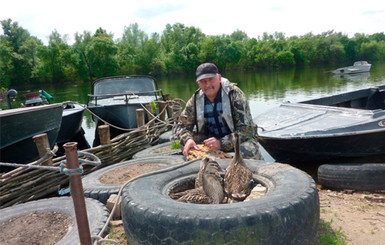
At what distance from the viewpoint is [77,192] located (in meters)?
1.95

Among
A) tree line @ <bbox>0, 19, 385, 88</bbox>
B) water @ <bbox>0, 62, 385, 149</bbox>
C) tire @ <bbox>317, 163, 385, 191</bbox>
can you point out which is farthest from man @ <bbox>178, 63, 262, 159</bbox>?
tree line @ <bbox>0, 19, 385, 88</bbox>

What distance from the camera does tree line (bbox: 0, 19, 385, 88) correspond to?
2274 inches

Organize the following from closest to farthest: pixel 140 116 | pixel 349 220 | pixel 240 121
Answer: pixel 349 220 < pixel 240 121 < pixel 140 116

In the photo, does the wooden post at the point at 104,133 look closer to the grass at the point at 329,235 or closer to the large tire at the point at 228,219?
the large tire at the point at 228,219

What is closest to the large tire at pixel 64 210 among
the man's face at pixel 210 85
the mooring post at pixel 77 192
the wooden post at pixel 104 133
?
the mooring post at pixel 77 192

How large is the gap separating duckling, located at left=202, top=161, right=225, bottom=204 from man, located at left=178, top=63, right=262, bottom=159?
3.07 feet

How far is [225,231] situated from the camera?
222cm

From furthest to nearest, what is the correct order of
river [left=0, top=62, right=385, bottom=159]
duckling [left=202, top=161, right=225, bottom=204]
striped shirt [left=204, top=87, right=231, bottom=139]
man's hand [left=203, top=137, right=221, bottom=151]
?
river [left=0, top=62, right=385, bottom=159], striped shirt [left=204, top=87, right=231, bottom=139], man's hand [left=203, top=137, right=221, bottom=151], duckling [left=202, top=161, right=225, bottom=204]

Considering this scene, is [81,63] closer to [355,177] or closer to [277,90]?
[277,90]

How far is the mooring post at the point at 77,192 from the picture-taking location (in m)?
1.88

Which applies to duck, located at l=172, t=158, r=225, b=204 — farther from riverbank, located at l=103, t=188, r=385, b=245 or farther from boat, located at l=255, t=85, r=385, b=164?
boat, located at l=255, t=85, r=385, b=164

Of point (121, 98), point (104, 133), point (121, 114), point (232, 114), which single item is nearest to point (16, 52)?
point (121, 98)

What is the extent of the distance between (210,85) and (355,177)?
283cm

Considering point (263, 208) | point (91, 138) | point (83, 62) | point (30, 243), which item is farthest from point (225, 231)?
point (83, 62)
